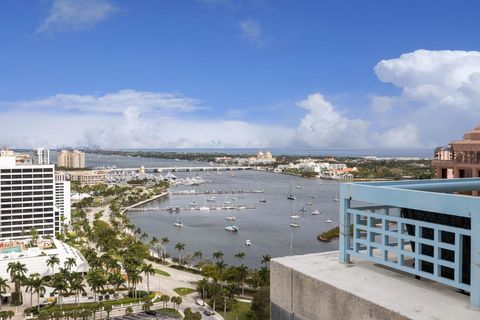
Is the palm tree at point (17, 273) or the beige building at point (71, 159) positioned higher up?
the beige building at point (71, 159)

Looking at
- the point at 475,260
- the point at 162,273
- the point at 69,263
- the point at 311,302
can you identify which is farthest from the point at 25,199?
the point at 475,260

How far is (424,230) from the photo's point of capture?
4707 millimetres

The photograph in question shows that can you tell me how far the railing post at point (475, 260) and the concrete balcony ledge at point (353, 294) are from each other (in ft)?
0.40

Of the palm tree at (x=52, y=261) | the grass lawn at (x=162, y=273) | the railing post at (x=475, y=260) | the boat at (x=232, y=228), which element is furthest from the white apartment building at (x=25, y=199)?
the railing post at (x=475, y=260)

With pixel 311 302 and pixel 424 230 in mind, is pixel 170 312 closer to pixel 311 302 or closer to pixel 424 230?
pixel 311 302

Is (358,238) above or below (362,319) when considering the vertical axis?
above

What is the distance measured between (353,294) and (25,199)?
97.2 feet

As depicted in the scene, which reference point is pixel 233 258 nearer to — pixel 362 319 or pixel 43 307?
pixel 43 307

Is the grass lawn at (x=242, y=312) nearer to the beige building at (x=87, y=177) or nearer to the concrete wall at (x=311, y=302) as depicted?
the concrete wall at (x=311, y=302)

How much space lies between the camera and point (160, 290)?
1977 cm

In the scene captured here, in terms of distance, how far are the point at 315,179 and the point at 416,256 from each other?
280 ft

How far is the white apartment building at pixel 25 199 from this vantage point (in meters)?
29.0

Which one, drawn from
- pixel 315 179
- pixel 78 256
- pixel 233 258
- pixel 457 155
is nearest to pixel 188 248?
pixel 233 258

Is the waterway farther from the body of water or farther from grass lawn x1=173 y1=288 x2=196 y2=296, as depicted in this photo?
grass lawn x1=173 y1=288 x2=196 y2=296
